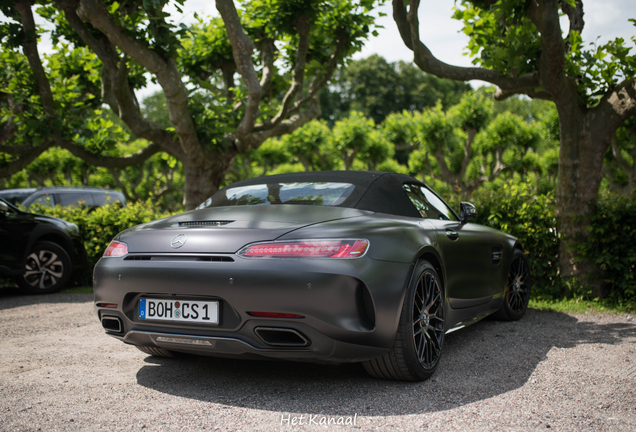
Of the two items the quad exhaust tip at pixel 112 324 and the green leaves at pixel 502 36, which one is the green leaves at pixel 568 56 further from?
the quad exhaust tip at pixel 112 324

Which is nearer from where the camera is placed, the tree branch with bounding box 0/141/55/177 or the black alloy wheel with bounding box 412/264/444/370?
the black alloy wheel with bounding box 412/264/444/370

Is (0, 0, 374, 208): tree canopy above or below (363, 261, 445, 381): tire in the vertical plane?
above

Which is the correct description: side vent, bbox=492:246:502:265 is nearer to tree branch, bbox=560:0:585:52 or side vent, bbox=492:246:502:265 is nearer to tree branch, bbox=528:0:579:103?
tree branch, bbox=528:0:579:103

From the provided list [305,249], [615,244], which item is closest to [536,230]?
[615,244]

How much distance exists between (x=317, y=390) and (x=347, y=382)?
0.25 meters

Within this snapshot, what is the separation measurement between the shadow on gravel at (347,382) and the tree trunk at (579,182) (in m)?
2.32

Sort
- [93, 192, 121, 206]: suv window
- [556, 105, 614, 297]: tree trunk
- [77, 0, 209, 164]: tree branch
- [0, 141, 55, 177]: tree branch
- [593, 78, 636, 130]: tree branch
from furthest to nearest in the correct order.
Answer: [93, 192, 121, 206]: suv window
[0, 141, 55, 177]: tree branch
[77, 0, 209, 164]: tree branch
[556, 105, 614, 297]: tree trunk
[593, 78, 636, 130]: tree branch

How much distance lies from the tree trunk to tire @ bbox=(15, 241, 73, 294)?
725 cm

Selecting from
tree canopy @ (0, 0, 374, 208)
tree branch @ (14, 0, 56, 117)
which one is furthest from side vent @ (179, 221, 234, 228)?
tree branch @ (14, 0, 56, 117)

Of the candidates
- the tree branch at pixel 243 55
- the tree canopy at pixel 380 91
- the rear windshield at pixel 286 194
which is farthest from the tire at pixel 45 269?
the tree canopy at pixel 380 91

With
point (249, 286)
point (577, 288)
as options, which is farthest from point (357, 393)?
point (577, 288)

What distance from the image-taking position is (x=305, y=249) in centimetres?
293

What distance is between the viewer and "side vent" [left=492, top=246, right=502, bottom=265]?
5.03 meters

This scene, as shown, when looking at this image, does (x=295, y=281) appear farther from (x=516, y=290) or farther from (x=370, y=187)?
(x=516, y=290)
